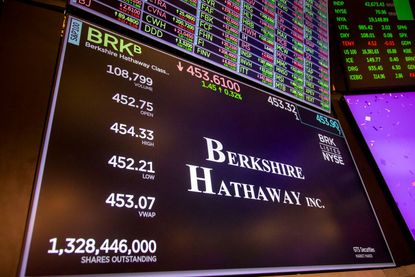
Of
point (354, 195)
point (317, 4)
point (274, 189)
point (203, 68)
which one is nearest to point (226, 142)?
point (274, 189)

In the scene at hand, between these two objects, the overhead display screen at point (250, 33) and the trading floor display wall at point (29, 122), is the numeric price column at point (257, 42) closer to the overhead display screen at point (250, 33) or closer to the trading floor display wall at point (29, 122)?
the overhead display screen at point (250, 33)

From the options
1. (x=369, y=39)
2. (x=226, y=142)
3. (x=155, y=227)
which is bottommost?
(x=155, y=227)

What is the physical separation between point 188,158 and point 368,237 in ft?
4.03

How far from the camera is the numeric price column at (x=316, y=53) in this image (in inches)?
97.0

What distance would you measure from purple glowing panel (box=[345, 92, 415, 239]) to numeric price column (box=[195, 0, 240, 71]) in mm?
1201

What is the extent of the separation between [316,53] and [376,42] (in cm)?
80

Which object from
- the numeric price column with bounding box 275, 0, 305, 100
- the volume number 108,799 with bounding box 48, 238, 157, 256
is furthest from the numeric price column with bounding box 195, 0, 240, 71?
the volume number 108,799 with bounding box 48, 238, 157, 256

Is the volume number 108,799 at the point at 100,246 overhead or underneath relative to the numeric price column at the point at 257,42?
underneath

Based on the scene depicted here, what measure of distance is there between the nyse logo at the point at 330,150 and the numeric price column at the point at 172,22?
106cm

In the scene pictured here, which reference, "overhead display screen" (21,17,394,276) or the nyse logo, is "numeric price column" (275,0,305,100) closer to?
"overhead display screen" (21,17,394,276)

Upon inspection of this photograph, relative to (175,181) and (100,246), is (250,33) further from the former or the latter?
(100,246)

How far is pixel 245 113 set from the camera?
1.89m

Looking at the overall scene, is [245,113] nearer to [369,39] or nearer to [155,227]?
[155,227]

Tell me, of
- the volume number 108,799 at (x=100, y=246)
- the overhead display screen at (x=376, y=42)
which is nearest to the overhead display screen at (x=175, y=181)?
the volume number 108,799 at (x=100, y=246)
